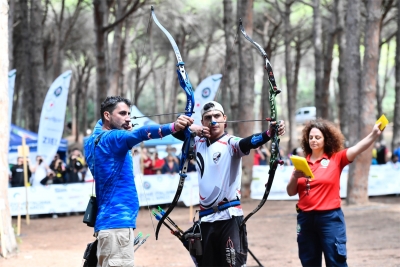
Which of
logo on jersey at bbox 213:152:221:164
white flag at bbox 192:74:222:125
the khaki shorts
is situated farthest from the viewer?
white flag at bbox 192:74:222:125

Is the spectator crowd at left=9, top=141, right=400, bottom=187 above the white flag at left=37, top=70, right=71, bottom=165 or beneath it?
beneath

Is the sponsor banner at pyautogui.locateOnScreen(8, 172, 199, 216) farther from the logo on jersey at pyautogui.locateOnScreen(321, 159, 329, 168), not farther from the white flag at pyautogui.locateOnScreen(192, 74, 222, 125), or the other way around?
the logo on jersey at pyautogui.locateOnScreen(321, 159, 329, 168)

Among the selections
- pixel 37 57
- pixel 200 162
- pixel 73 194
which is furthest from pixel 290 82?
pixel 200 162

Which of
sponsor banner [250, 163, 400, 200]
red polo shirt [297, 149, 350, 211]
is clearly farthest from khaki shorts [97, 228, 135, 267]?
sponsor banner [250, 163, 400, 200]

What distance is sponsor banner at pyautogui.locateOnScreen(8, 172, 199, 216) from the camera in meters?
16.8

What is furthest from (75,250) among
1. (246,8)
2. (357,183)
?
(246,8)

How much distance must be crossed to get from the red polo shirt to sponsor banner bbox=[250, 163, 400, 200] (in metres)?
13.5

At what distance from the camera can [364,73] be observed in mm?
16469

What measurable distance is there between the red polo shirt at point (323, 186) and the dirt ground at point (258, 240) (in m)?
3.18

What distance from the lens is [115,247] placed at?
17.0 feet

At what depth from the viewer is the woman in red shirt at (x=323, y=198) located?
6.15 m

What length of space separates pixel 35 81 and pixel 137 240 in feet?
63.7

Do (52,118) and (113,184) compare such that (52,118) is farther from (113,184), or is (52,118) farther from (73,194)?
(113,184)

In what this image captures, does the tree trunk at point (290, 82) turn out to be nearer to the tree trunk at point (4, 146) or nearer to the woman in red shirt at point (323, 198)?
the tree trunk at point (4, 146)
